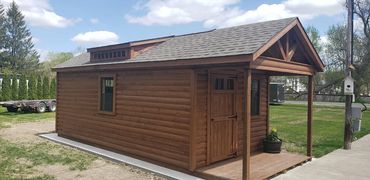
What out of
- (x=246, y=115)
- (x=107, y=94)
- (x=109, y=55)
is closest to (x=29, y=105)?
(x=109, y=55)

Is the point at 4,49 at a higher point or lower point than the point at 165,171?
higher

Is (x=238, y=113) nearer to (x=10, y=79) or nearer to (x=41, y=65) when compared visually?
(x=10, y=79)

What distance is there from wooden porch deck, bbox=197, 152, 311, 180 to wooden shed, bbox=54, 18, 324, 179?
0.07ft

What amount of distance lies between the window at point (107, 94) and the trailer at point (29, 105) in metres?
12.4

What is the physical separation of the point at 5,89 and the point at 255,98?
909 inches

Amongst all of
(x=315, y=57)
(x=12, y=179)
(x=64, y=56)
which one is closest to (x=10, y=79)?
(x=12, y=179)

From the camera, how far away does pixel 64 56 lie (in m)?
54.7

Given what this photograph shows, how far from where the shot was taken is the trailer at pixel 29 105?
18891 mm

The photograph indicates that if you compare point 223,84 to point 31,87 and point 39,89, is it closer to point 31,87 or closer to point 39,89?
point 31,87

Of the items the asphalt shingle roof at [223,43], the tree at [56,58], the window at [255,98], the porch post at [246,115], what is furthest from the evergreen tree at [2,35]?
the porch post at [246,115]

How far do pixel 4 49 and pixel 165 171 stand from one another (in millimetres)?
45962

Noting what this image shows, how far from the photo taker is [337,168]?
22.6 ft

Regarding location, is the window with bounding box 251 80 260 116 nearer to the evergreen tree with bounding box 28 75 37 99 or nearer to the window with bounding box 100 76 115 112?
the window with bounding box 100 76 115 112

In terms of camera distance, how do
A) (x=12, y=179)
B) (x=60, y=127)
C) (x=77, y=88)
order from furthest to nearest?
(x=60, y=127) → (x=77, y=88) → (x=12, y=179)
